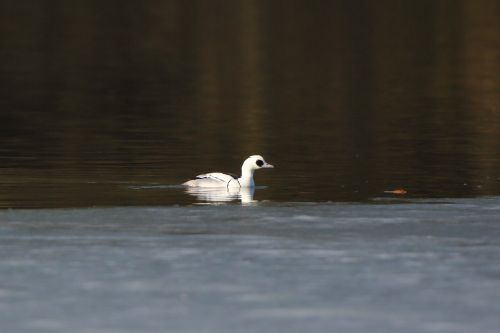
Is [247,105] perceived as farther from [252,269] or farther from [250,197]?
[252,269]

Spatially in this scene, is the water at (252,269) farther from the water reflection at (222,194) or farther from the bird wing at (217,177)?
the bird wing at (217,177)

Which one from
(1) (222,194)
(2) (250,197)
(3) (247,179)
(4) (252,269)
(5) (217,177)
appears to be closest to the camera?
(4) (252,269)

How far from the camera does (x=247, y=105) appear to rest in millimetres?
36719

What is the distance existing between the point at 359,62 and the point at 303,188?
3454 centimetres

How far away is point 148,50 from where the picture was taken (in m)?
58.2

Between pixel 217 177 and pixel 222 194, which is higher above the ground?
pixel 217 177

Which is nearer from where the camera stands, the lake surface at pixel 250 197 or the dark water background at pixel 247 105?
the lake surface at pixel 250 197

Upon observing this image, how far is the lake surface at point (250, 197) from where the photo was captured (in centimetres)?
1130

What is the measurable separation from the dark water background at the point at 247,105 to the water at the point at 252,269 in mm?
2213

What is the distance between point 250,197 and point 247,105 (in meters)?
18.1

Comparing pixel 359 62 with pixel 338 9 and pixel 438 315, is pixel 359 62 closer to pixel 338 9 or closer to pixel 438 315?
pixel 338 9

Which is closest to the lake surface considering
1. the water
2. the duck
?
the water

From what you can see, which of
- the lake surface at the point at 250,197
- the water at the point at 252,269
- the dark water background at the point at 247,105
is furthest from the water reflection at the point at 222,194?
the water at the point at 252,269

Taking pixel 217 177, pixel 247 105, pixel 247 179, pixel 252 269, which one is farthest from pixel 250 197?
pixel 247 105
